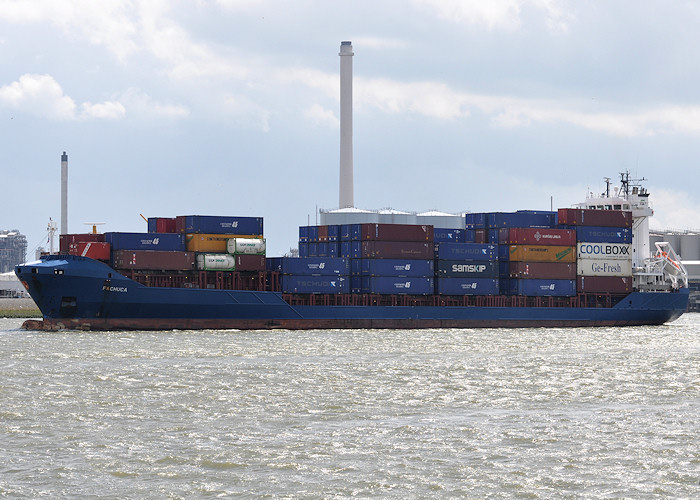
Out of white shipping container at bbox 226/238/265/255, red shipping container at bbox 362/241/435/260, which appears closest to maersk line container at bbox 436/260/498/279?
red shipping container at bbox 362/241/435/260

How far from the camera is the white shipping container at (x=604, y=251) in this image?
72875 millimetres

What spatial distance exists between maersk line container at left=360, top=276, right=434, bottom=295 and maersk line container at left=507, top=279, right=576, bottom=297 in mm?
6656

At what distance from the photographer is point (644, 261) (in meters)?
78.9

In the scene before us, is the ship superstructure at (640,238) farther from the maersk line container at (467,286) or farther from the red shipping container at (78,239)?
the red shipping container at (78,239)

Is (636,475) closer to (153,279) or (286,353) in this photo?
(286,353)

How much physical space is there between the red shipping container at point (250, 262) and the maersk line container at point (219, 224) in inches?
67.2

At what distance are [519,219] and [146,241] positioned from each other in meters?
26.8

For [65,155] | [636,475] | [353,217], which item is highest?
[65,155]

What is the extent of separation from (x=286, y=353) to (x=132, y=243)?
750 inches

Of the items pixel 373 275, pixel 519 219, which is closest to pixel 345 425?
pixel 373 275

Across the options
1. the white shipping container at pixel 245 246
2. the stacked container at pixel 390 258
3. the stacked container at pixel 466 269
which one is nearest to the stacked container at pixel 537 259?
the stacked container at pixel 466 269

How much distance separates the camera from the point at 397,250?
68.3 meters

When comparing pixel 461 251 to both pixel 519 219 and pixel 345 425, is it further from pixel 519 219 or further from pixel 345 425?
pixel 345 425

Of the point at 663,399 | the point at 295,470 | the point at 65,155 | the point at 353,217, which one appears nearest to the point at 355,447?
the point at 295,470
